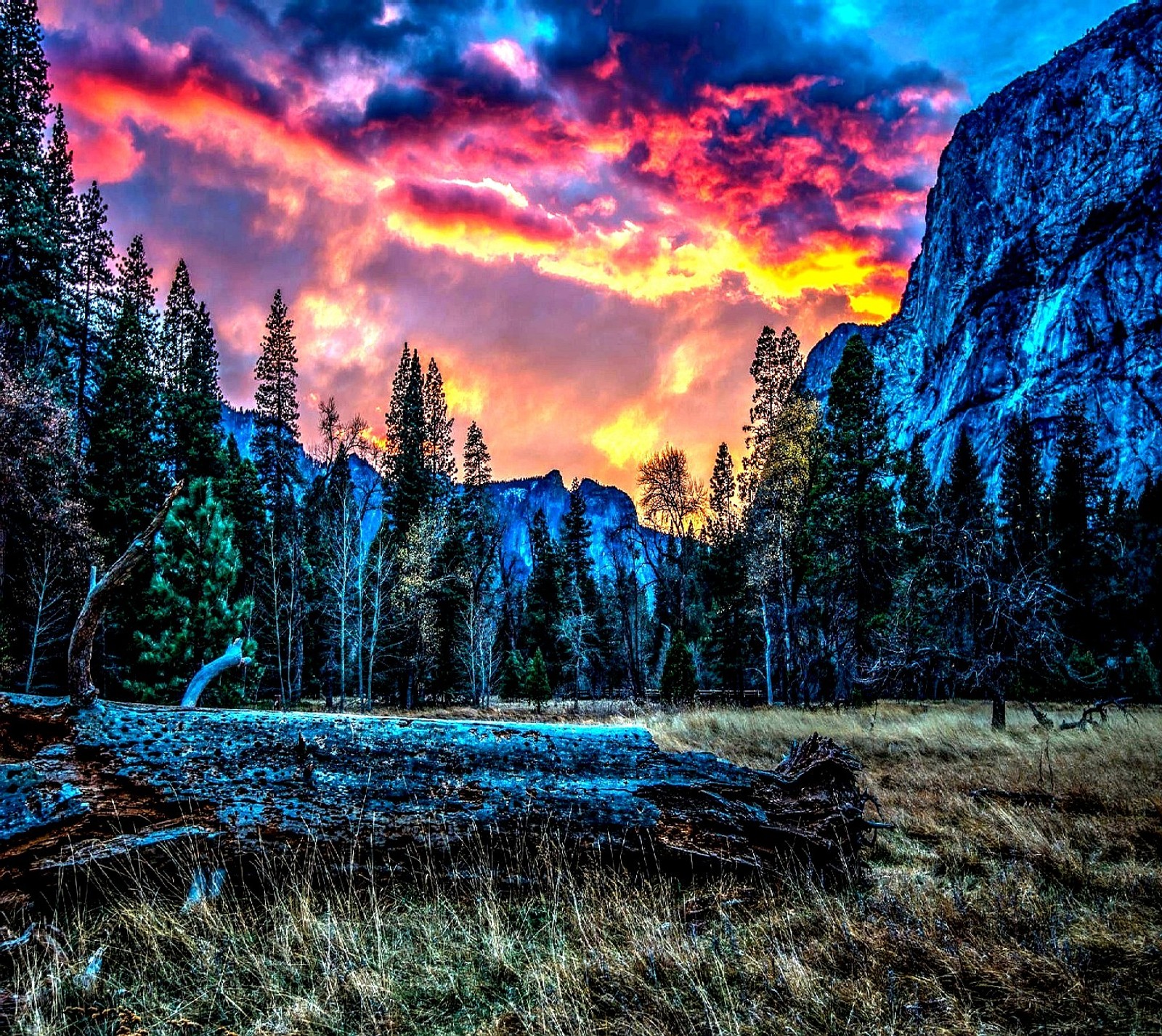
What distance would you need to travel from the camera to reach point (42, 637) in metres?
20.2

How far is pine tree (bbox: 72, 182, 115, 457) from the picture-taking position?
2473 cm

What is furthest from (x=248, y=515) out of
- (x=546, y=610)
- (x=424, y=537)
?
(x=546, y=610)

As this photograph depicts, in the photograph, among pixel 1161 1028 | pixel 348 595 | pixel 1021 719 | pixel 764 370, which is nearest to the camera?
pixel 1161 1028

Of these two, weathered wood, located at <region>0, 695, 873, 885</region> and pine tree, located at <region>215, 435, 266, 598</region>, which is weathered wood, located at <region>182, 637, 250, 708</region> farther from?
pine tree, located at <region>215, 435, 266, 598</region>

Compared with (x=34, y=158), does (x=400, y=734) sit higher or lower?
lower

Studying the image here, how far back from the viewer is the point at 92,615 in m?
4.57

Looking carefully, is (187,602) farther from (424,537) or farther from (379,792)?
(379,792)

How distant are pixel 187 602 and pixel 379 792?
15.5 metres

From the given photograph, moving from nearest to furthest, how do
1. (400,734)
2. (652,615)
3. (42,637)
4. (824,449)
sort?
(400,734)
(42,637)
(824,449)
(652,615)

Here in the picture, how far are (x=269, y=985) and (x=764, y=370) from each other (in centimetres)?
2480

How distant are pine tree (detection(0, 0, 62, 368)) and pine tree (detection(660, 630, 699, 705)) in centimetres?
2607

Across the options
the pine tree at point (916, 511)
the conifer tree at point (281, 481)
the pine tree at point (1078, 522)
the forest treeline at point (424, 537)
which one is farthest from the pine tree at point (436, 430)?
the pine tree at point (1078, 522)

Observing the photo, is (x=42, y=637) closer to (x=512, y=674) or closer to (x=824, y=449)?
(x=512, y=674)

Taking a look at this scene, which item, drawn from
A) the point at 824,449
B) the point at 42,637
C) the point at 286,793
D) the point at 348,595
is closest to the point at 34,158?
the point at 42,637
